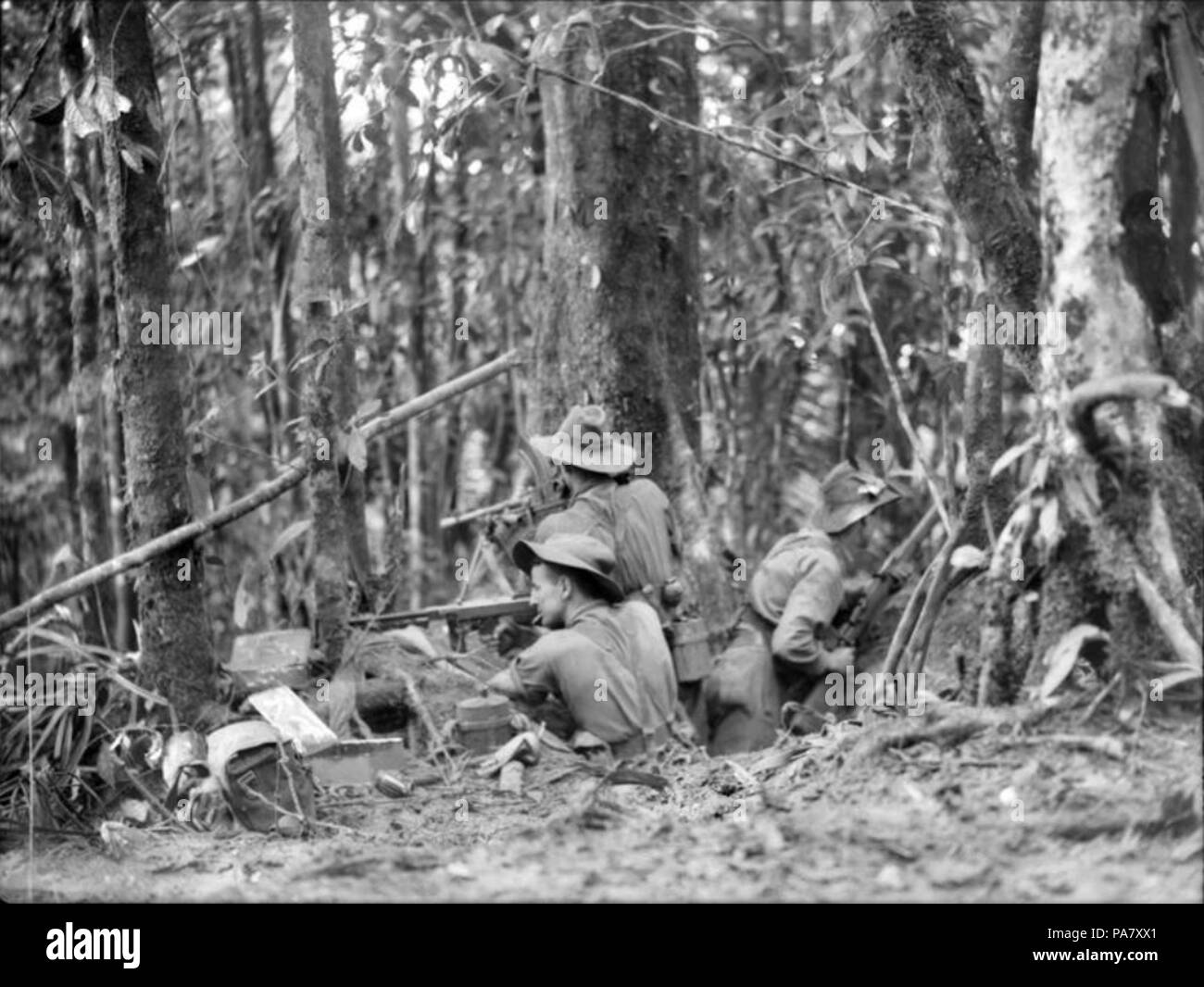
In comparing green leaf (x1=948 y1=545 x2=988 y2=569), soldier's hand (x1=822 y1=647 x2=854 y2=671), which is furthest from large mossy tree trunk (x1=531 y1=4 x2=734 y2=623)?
green leaf (x1=948 y1=545 x2=988 y2=569)

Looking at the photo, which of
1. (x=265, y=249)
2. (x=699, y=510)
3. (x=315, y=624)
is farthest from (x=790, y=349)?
(x=315, y=624)

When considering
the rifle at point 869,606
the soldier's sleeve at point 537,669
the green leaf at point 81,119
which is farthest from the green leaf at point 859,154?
the green leaf at point 81,119

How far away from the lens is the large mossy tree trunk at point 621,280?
1138cm

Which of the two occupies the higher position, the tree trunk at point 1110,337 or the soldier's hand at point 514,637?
the tree trunk at point 1110,337

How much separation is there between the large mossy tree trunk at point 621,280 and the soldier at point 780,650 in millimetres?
515

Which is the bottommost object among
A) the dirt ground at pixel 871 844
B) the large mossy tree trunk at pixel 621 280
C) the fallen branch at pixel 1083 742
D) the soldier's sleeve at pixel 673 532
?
the dirt ground at pixel 871 844

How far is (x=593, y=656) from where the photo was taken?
976 cm

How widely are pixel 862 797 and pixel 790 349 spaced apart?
8.11m

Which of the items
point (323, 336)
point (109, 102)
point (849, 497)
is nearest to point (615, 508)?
point (323, 336)

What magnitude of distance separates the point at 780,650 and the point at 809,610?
0.32 meters

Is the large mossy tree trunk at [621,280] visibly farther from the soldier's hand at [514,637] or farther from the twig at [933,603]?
the twig at [933,603]

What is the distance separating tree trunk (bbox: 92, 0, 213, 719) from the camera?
28.3 ft

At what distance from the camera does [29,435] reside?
15109mm

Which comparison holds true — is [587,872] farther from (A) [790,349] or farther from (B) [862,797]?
(A) [790,349]
